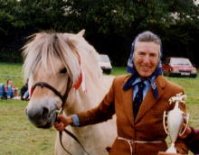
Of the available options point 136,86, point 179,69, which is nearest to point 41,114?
point 136,86

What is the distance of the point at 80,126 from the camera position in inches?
195

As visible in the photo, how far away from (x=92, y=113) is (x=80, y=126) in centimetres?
18

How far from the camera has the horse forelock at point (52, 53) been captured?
4742 millimetres

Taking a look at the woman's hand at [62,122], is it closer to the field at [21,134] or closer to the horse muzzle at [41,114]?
the horse muzzle at [41,114]

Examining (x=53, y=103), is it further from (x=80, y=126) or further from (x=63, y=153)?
(x=63, y=153)

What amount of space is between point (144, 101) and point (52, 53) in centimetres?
92

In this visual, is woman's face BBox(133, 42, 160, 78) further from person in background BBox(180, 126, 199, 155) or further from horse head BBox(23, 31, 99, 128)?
horse head BBox(23, 31, 99, 128)

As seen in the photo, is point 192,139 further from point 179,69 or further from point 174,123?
point 179,69

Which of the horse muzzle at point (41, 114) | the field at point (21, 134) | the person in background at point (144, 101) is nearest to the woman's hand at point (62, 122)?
the horse muzzle at point (41, 114)

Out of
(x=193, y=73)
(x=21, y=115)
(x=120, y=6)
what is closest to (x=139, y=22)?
(x=120, y=6)

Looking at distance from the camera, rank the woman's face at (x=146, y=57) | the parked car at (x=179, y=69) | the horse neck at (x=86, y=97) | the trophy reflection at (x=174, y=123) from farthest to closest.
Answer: the parked car at (x=179, y=69) → the horse neck at (x=86, y=97) → the woman's face at (x=146, y=57) → the trophy reflection at (x=174, y=123)

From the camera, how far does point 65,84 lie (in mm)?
4855

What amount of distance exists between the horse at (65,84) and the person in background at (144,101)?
1.80 ft

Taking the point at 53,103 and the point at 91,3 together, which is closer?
the point at 53,103
